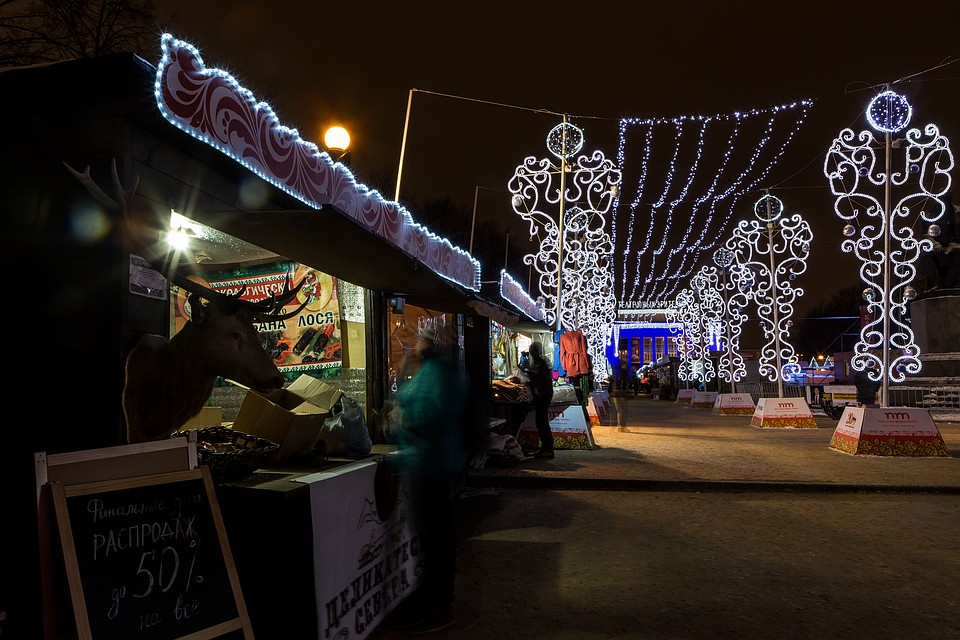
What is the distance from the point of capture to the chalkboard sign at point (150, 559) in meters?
2.43

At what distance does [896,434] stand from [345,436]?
10732mm

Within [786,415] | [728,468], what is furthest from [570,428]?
[786,415]

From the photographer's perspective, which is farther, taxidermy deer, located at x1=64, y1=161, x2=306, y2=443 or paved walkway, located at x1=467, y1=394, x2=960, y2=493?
paved walkway, located at x1=467, y1=394, x2=960, y2=493

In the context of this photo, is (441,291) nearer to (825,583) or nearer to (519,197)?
(825,583)

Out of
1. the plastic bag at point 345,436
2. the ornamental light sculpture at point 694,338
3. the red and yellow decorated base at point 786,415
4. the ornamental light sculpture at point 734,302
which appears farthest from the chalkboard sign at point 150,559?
the ornamental light sculpture at point 694,338

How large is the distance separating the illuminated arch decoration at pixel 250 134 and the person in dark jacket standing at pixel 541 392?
5.50 m

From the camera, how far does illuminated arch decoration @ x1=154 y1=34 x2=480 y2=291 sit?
3586 mm

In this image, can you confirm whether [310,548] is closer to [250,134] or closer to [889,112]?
[250,134]

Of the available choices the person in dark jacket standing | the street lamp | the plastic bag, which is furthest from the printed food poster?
the person in dark jacket standing

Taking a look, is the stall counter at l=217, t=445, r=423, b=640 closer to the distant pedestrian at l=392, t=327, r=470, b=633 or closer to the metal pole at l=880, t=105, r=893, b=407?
the distant pedestrian at l=392, t=327, r=470, b=633

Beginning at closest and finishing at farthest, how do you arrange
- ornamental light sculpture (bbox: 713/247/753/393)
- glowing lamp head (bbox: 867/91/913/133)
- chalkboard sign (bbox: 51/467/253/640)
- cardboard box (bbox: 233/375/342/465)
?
chalkboard sign (bbox: 51/467/253/640) → cardboard box (bbox: 233/375/342/465) → glowing lamp head (bbox: 867/91/913/133) → ornamental light sculpture (bbox: 713/247/753/393)

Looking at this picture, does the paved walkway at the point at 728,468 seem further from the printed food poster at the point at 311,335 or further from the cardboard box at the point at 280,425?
the cardboard box at the point at 280,425

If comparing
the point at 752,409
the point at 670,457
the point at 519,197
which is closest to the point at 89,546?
the point at 670,457

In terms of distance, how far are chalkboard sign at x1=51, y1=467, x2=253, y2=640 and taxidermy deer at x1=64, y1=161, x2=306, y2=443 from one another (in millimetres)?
959
